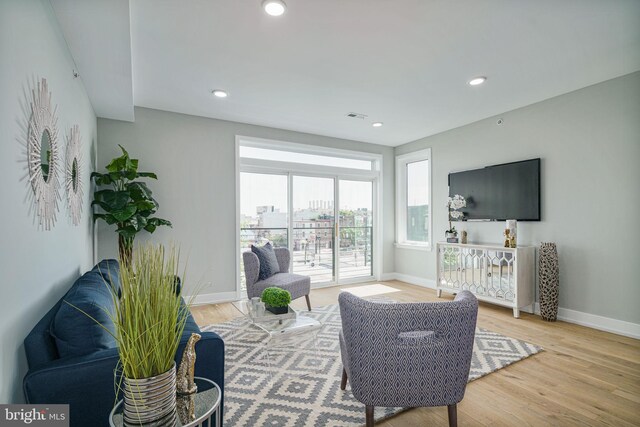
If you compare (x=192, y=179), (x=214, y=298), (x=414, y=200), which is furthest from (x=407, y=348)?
(x=414, y=200)

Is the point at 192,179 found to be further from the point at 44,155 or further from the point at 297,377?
the point at 297,377

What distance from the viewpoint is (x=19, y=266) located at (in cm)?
130

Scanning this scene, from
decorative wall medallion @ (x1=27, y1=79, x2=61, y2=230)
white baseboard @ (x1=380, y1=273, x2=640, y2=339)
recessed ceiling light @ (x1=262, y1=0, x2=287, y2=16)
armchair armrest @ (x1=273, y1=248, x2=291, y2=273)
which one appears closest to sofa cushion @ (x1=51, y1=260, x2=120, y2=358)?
decorative wall medallion @ (x1=27, y1=79, x2=61, y2=230)

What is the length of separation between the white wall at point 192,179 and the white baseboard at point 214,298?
0.20 feet

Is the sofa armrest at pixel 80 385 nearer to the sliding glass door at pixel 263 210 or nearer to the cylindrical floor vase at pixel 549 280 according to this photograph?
the sliding glass door at pixel 263 210

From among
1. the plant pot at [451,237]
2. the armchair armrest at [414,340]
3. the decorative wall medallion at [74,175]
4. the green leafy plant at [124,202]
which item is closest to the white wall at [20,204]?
the decorative wall medallion at [74,175]

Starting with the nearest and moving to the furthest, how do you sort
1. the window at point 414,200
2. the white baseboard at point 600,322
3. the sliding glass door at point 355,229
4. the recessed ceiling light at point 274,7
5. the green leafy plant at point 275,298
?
the recessed ceiling light at point 274,7
the green leafy plant at point 275,298
the white baseboard at point 600,322
the window at point 414,200
the sliding glass door at point 355,229

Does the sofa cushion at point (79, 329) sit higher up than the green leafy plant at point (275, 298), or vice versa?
the sofa cushion at point (79, 329)

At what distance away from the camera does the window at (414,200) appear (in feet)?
17.5

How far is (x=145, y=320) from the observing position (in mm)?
1046

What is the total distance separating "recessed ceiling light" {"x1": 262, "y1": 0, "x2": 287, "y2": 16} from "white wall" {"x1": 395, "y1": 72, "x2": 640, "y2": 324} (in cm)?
332

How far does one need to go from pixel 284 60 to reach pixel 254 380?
2567 mm

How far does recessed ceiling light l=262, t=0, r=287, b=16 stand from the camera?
200 centimetres

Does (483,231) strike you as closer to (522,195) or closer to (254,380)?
(522,195)
